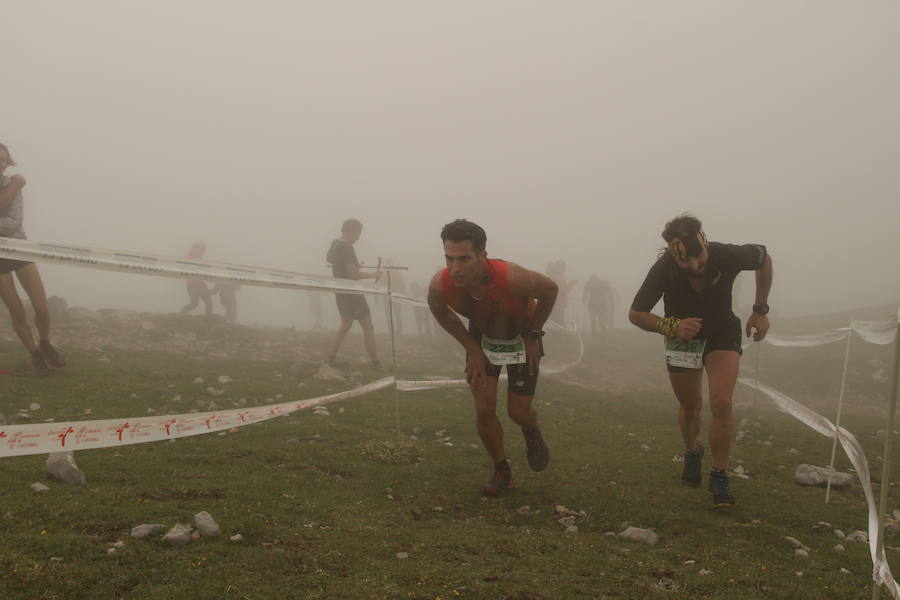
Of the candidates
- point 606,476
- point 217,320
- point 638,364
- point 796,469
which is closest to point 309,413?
point 606,476

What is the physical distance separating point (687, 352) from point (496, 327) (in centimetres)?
150

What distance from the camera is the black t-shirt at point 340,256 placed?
11891 millimetres

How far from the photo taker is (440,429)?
7.72 metres

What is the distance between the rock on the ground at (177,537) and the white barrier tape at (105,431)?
1232mm

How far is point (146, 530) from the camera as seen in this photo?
3.41 m

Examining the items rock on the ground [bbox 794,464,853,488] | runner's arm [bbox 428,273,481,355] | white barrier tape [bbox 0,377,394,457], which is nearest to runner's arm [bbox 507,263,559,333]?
runner's arm [bbox 428,273,481,355]

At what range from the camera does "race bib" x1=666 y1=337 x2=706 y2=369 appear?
534 centimetres

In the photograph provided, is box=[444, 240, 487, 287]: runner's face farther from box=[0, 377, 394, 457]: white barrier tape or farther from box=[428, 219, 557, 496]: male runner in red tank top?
box=[0, 377, 394, 457]: white barrier tape

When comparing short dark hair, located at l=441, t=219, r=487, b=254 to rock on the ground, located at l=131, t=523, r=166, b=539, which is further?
short dark hair, located at l=441, t=219, r=487, b=254

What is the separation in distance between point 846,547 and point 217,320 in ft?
52.1

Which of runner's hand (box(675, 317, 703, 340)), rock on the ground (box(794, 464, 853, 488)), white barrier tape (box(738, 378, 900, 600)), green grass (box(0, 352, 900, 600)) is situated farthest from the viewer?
rock on the ground (box(794, 464, 853, 488))

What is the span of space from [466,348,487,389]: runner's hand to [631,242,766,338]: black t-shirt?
124cm

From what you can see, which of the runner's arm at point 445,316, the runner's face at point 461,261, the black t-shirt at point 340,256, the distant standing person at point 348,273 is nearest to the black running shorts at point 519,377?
the runner's arm at point 445,316

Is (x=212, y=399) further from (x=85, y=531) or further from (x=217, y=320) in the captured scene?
(x=217, y=320)
